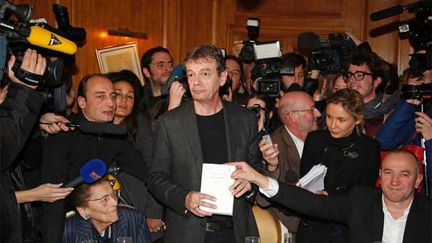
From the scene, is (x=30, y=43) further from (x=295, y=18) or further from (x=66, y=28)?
(x=295, y=18)

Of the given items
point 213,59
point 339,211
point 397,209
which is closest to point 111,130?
point 213,59

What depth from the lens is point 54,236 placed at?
3533 mm

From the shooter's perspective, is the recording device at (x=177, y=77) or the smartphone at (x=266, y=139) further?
the recording device at (x=177, y=77)

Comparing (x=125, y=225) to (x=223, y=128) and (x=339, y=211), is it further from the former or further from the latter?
(x=339, y=211)

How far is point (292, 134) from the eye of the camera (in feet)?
13.7

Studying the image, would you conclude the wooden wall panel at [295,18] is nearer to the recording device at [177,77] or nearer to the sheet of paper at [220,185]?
the recording device at [177,77]

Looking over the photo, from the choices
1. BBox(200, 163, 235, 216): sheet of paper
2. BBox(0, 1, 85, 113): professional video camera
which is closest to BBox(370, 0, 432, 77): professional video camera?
BBox(200, 163, 235, 216): sheet of paper

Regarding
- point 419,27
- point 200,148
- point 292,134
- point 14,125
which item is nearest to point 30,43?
point 14,125

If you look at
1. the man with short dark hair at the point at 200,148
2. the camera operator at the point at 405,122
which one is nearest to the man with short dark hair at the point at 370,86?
the camera operator at the point at 405,122

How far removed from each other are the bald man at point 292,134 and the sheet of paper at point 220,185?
3.04 feet

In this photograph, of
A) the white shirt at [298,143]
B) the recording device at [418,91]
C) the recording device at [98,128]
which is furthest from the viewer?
the white shirt at [298,143]

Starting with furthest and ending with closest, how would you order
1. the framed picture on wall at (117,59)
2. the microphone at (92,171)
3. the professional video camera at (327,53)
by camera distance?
the framed picture on wall at (117,59) < the professional video camera at (327,53) < the microphone at (92,171)

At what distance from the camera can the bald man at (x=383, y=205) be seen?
322cm

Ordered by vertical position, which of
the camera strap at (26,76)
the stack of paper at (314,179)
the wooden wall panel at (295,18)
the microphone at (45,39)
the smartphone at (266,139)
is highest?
the wooden wall panel at (295,18)
